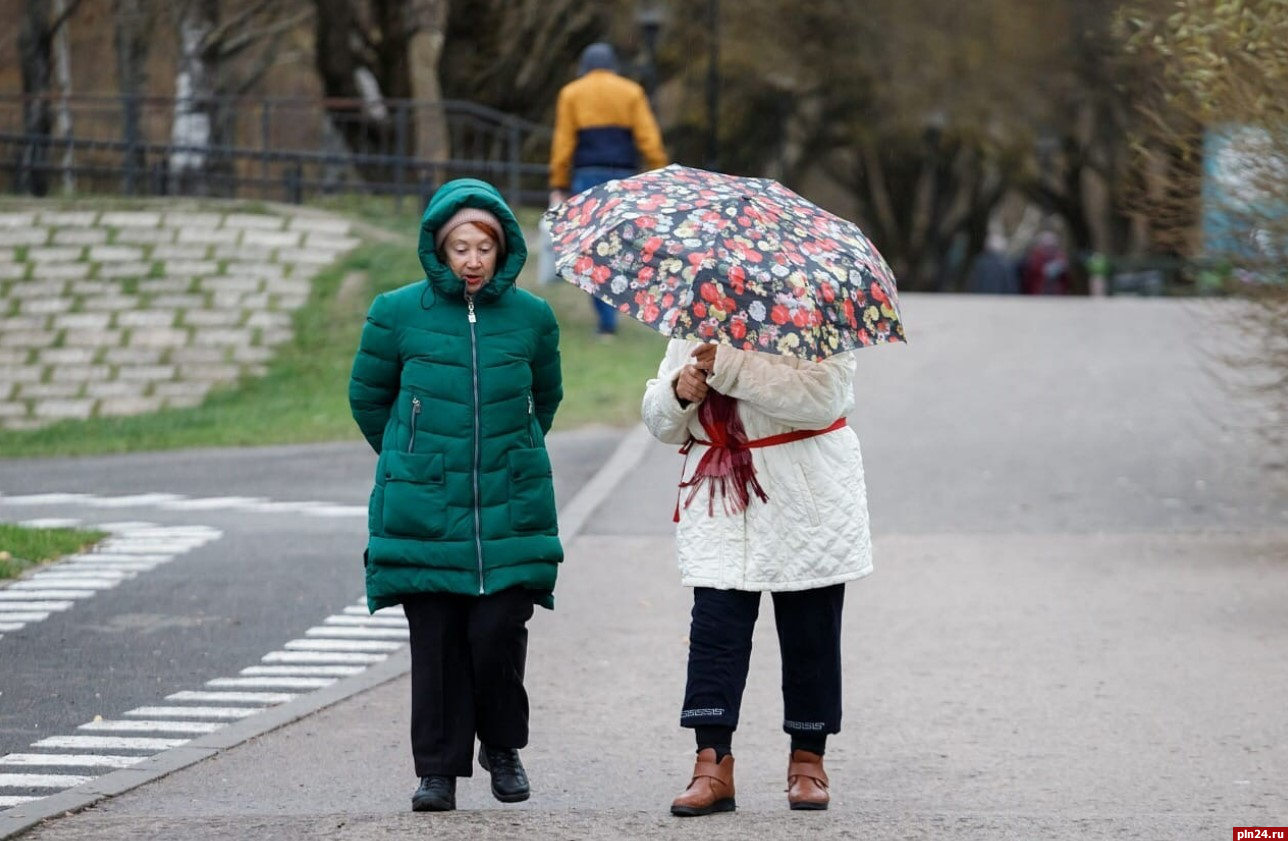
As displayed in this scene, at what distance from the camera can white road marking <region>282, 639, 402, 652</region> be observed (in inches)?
344

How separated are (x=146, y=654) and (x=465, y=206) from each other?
351cm

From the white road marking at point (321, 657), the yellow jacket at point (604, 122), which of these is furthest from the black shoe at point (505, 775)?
the yellow jacket at point (604, 122)

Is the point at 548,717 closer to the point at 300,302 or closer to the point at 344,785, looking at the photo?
the point at 344,785

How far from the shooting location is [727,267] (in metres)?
5.52

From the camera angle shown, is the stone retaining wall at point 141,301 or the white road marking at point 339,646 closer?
the white road marking at point 339,646

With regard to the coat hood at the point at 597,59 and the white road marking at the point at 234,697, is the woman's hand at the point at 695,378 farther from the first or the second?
the coat hood at the point at 597,59

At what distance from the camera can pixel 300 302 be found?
1908cm

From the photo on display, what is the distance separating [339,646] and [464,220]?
350 cm

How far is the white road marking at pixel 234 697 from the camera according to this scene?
7742mm

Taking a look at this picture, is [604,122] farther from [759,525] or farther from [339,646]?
[759,525]

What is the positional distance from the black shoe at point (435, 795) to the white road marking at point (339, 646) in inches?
118

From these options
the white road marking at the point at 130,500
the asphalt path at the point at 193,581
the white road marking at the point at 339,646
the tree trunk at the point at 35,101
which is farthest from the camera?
the tree trunk at the point at 35,101

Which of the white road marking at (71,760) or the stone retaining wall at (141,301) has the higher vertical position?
the white road marking at (71,760)

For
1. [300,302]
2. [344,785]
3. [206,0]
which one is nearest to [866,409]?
[300,302]
